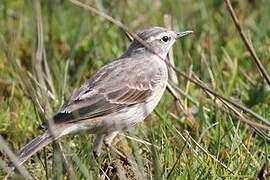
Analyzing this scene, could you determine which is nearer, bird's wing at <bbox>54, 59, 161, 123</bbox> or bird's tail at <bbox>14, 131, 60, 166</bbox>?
bird's tail at <bbox>14, 131, 60, 166</bbox>

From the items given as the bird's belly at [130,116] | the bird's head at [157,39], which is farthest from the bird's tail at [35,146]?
the bird's head at [157,39]

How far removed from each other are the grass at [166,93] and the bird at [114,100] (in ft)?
0.37

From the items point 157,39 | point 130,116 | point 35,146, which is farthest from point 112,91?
point 35,146

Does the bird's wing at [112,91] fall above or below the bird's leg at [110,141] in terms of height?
above

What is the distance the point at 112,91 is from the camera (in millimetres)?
5883

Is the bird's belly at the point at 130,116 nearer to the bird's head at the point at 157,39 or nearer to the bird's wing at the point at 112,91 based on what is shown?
the bird's wing at the point at 112,91

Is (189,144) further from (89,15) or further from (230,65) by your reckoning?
(89,15)

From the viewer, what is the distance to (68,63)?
280 inches

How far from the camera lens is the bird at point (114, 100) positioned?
5.45 meters

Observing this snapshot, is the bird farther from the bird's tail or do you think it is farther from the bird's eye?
the bird's eye

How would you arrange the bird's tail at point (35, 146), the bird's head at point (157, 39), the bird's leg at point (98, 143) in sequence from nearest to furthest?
1. the bird's tail at point (35, 146)
2. the bird's leg at point (98, 143)
3. the bird's head at point (157, 39)

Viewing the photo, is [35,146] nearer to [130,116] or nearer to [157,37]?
[130,116]

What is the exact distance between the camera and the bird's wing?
5543 mm

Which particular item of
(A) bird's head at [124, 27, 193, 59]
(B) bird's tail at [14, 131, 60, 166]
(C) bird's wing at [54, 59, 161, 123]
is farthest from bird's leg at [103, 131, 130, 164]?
(A) bird's head at [124, 27, 193, 59]
